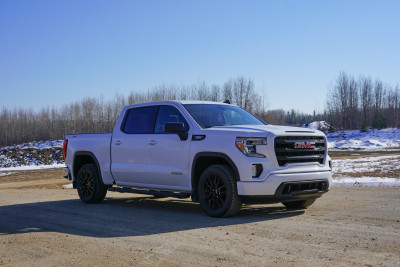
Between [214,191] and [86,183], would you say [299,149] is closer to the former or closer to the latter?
[214,191]

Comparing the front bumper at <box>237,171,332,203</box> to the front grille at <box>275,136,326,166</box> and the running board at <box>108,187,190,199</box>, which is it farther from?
the running board at <box>108,187,190,199</box>

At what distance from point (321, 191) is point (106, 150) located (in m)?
4.49

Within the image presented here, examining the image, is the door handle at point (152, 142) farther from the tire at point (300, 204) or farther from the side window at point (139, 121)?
the tire at point (300, 204)

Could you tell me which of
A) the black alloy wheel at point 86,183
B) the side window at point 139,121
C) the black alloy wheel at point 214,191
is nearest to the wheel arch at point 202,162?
the black alloy wheel at point 214,191

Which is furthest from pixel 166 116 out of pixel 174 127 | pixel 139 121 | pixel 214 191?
pixel 214 191

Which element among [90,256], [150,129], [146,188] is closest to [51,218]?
[146,188]

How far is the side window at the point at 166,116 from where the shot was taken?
847 centimetres

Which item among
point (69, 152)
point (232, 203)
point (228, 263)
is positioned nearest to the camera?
point (228, 263)

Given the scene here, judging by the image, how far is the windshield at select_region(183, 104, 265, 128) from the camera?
827 centimetres

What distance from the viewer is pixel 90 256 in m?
5.33

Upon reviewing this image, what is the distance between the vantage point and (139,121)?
361 inches

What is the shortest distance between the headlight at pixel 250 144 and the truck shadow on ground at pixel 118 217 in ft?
3.51

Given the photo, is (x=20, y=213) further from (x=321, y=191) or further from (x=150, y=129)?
(x=321, y=191)

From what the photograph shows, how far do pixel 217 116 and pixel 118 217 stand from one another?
8.29 feet
